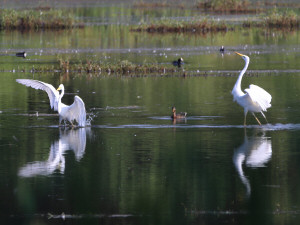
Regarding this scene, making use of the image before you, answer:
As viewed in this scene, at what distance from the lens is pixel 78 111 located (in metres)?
15.8

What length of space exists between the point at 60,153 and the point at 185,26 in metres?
31.1

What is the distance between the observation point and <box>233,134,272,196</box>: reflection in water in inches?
491

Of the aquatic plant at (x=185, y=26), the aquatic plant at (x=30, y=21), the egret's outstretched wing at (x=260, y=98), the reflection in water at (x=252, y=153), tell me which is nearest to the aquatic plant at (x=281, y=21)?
the aquatic plant at (x=185, y=26)

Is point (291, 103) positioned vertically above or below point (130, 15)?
below

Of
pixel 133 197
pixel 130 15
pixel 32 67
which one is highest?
pixel 130 15

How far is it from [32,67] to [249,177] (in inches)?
738

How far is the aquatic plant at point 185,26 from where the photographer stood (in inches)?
1730

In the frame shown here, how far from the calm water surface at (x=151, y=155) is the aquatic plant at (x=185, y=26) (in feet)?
57.1

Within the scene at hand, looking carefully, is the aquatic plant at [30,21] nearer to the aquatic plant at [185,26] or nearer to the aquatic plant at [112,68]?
the aquatic plant at [185,26]

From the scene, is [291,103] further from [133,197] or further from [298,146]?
[133,197]

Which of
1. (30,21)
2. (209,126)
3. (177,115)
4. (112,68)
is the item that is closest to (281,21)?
(30,21)

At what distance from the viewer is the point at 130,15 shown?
6000cm

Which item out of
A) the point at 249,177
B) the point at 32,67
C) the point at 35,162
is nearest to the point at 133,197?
the point at 249,177

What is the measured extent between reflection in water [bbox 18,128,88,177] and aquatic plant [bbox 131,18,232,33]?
28408mm
